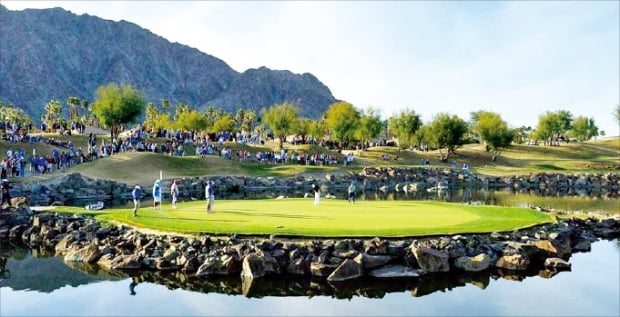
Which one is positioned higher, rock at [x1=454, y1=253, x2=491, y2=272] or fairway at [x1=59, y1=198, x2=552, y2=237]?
fairway at [x1=59, y1=198, x2=552, y2=237]

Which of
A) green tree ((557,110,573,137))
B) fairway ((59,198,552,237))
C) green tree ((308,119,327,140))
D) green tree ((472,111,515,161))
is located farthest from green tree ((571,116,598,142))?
fairway ((59,198,552,237))

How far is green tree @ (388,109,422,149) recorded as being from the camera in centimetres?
11961

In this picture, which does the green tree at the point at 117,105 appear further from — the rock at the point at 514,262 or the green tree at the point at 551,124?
the green tree at the point at 551,124

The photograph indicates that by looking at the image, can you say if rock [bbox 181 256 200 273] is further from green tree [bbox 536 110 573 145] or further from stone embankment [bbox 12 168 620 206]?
green tree [bbox 536 110 573 145]

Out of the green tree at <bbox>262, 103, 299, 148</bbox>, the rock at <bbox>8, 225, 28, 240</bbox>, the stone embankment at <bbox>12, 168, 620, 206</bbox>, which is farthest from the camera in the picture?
the green tree at <bbox>262, 103, 299, 148</bbox>

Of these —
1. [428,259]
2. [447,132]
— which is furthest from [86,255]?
[447,132]

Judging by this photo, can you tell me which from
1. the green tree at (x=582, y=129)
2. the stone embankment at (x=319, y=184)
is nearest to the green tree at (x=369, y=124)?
the stone embankment at (x=319, y=184)

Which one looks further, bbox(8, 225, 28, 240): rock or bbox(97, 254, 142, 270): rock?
bbox(8, 225, 28, 240): rock

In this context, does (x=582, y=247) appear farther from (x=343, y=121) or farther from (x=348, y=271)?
(x=343, y=121)

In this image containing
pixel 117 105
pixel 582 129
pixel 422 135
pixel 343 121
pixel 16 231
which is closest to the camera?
pixel 16 231

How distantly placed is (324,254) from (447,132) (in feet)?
314

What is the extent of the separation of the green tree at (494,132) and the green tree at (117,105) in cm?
6977

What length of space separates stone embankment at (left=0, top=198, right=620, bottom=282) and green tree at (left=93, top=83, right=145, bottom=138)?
211 ft

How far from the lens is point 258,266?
23.0 m
